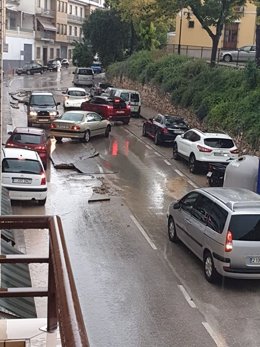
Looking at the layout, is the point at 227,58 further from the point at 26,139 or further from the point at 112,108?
the point at 26,139

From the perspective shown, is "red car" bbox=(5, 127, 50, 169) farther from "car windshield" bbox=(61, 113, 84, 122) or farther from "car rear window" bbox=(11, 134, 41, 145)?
"car windshield" bbox=(61, 113, 84, 122)

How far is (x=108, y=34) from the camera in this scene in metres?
66.2

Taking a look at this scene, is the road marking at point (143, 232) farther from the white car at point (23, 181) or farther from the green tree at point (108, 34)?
the green tree at point (108, 34)

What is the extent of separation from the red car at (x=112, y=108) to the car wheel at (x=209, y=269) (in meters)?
24.5

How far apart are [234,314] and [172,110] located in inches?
1130

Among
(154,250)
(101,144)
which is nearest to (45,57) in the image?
(101,144)

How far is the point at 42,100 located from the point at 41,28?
59631 millimetres

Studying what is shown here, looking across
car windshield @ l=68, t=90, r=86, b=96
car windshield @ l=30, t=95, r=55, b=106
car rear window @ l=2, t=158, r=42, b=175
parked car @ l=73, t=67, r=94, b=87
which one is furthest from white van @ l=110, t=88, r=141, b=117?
car rear window @ l=2, t=158, r=42, b=175

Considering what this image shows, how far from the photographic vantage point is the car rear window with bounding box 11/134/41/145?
850 inches

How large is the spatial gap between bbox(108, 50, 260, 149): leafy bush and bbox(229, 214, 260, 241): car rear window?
500 inches

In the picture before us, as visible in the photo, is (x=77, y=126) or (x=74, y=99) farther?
(x=74, y=99)

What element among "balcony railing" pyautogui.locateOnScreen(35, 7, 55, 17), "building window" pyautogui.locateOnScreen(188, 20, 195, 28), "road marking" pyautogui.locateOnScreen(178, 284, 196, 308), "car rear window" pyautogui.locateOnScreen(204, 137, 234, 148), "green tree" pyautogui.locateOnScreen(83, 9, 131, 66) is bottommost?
→ "road marking" pyautogui.locateOnScreen(178, 284, 196, 308)

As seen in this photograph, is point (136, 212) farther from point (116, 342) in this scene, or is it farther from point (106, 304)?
point (116, 342)

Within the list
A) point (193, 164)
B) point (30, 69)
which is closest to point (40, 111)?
point (193, 164)
